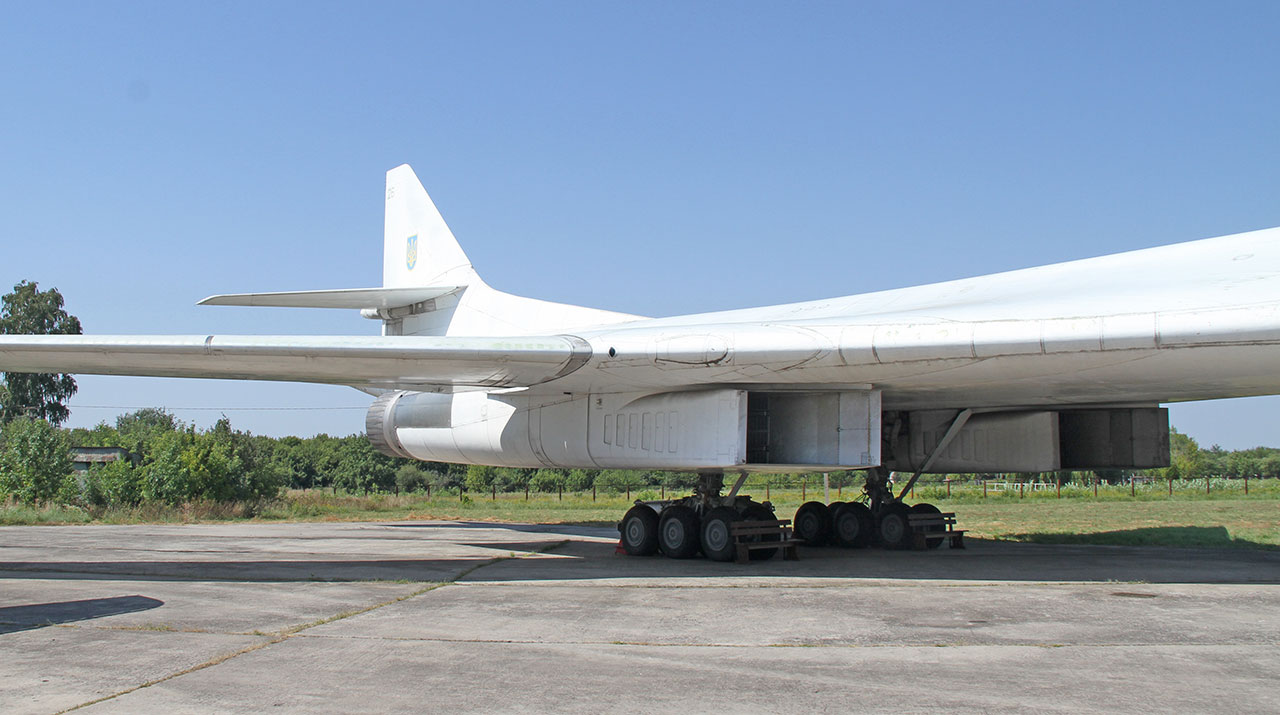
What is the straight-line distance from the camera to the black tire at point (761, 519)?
10984mm

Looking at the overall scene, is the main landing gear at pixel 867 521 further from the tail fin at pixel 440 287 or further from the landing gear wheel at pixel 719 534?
the tail fin at pixel 440 287

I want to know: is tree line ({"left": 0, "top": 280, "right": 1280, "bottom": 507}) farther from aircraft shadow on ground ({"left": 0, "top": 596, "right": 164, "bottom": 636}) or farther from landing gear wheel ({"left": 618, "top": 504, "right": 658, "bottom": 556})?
aircraft shadow on ground ({"left": 0, "top": 596, "right": 164, "bottom": 636})

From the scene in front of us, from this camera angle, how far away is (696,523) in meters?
11.0

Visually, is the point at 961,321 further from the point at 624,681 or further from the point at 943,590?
the point at 624,681

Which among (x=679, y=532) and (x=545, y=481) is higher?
(x=679, y=532)

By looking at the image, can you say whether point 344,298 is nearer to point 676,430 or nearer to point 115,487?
point 676,430

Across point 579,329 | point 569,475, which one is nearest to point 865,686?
point 579,329

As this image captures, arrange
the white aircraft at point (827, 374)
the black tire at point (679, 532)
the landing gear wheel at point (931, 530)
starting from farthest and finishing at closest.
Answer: the landing gear wheel at point (931, 530) < the black tire at point (679, 532) < the white aircraft at point (827, 374)

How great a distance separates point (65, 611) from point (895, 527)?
9.59 metres

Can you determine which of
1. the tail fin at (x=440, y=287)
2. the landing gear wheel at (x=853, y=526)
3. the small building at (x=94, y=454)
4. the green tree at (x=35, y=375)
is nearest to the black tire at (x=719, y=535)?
the landing gear wheel at (x=853, y=526)

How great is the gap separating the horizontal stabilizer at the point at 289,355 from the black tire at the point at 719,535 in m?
2.34

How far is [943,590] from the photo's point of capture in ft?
26.3

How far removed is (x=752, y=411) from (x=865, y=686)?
5.87 metres

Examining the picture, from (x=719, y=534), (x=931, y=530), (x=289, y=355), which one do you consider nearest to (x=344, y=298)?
(x=289, y=355)
